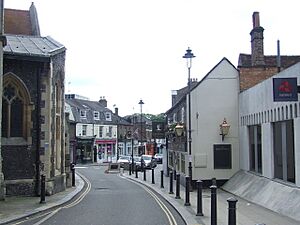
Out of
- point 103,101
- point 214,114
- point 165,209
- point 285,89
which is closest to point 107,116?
point 103,101

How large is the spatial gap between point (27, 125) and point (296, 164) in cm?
1161

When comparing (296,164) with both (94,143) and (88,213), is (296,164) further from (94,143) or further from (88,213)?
(94,143)

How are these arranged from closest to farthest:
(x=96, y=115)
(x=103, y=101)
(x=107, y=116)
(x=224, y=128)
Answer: (x=224, y=128), (x=96, y=115), (x=107, y=116), (x=103, y=101)

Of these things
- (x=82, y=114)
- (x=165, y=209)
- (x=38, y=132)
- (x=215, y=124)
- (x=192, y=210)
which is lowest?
(x=165, y=209)

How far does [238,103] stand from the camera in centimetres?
2409

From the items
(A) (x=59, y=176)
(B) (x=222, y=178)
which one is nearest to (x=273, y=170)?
(B) (x=222, y=178)

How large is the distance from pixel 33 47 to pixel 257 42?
503 inches

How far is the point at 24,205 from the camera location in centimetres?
1597

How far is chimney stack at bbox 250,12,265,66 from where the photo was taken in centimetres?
2556

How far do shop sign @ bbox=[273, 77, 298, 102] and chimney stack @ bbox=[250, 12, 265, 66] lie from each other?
1281 cm

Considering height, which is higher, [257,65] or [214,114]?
[257,65]

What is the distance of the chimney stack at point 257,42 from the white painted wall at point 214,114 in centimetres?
239

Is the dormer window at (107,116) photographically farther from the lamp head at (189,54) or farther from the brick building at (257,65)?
the lamp head at (189,54)

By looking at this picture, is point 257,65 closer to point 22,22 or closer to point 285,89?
point 285,89
